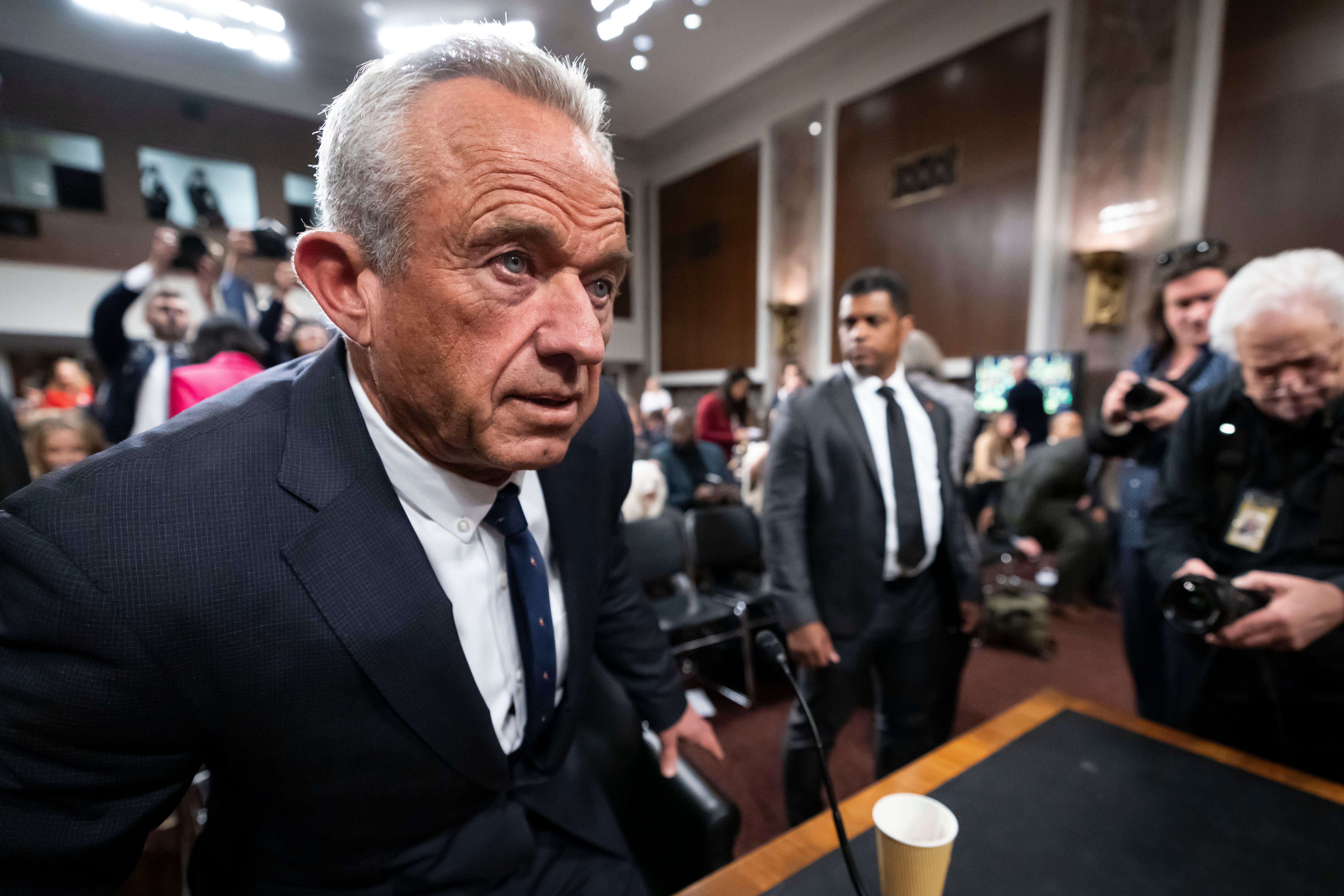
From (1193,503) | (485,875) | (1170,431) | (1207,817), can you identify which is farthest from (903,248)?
(485,875)

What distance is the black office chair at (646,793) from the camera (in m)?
1.04

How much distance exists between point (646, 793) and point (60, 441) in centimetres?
168

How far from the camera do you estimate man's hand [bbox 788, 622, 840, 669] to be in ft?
5.22

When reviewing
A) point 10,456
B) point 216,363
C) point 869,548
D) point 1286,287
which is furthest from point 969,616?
point 10,456

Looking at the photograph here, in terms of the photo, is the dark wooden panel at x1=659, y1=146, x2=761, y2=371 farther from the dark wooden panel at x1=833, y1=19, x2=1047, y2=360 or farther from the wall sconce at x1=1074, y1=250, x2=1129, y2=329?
the wall sconce at x1=1074, y1=250, x2=1129, y2=329

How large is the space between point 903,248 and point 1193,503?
570 centimetres

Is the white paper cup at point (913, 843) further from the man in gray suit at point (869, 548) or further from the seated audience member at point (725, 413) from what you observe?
the seated audience member at point (725, 413)

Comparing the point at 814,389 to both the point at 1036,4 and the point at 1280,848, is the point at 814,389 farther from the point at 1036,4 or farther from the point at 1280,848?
the point at 1036,4

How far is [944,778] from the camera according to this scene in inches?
40.1

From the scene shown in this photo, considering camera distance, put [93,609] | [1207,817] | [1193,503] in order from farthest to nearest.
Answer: [1193,503], [1207,817], [93,609]

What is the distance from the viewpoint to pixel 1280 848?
843mm

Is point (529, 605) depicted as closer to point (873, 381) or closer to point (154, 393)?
point (873, 381)

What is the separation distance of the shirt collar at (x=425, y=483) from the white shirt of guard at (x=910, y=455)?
121 cm

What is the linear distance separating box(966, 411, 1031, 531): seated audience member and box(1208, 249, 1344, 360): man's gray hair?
99.2 inches
